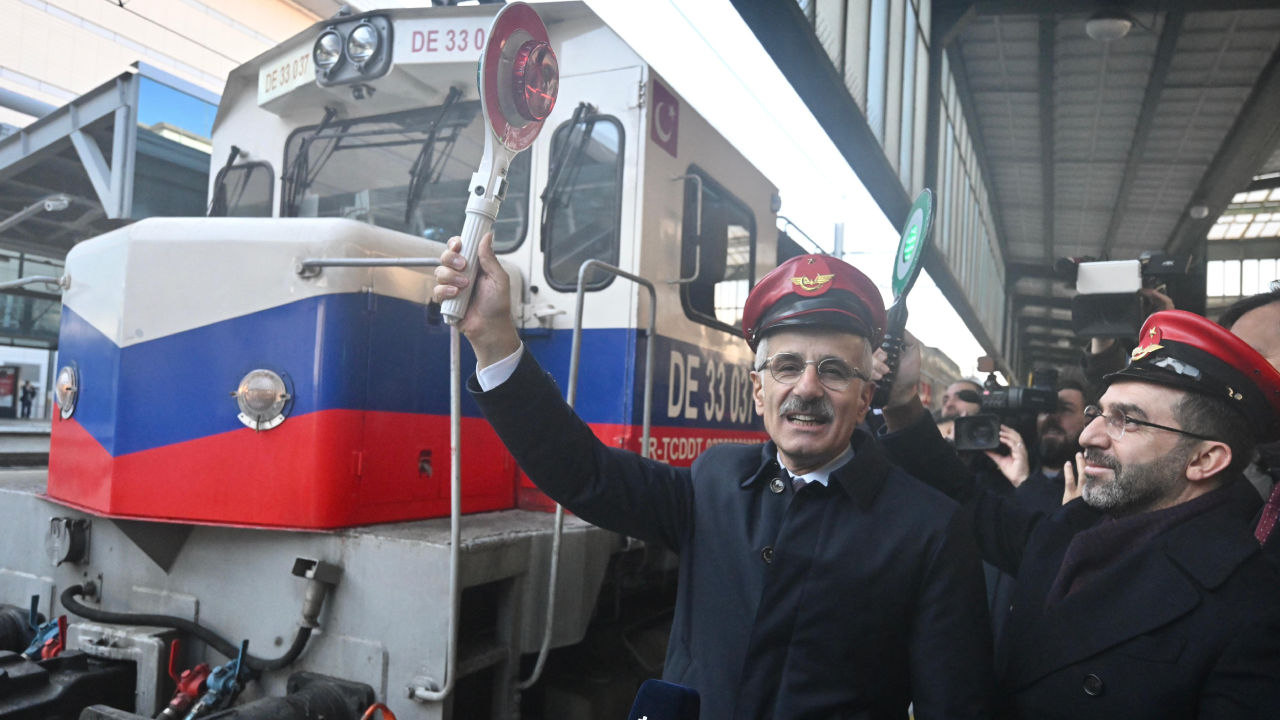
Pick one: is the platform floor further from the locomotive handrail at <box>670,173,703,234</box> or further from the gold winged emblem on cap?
the gold winged emblem on cap

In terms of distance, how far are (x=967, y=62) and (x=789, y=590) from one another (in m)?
8.23

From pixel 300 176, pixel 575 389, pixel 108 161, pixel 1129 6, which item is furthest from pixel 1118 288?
pixel 108 161

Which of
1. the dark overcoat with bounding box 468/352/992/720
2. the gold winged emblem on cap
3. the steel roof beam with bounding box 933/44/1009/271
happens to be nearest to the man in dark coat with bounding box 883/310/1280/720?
the dark overcoat with bounding box 468/352/992/720

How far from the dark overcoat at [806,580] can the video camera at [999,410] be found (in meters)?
0.93

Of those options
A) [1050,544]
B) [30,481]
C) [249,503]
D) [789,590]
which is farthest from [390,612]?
[30,481]

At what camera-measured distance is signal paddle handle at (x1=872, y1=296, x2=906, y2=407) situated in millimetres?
1820

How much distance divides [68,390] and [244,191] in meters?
1.23

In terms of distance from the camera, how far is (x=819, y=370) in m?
1.46

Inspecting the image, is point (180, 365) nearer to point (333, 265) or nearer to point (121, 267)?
point (121, 267)

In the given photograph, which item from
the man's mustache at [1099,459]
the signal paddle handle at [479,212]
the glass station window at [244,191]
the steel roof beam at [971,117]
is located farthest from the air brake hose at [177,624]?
the steel roof beam at [971,117]

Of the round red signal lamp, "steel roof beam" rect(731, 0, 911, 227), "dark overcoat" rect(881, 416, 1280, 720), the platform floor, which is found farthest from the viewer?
the platform floor

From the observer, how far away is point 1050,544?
1734mm

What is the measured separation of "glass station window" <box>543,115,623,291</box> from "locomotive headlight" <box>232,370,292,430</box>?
39.5 inches

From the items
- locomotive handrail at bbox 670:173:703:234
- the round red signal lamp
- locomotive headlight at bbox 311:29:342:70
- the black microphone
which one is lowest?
the black microphone
